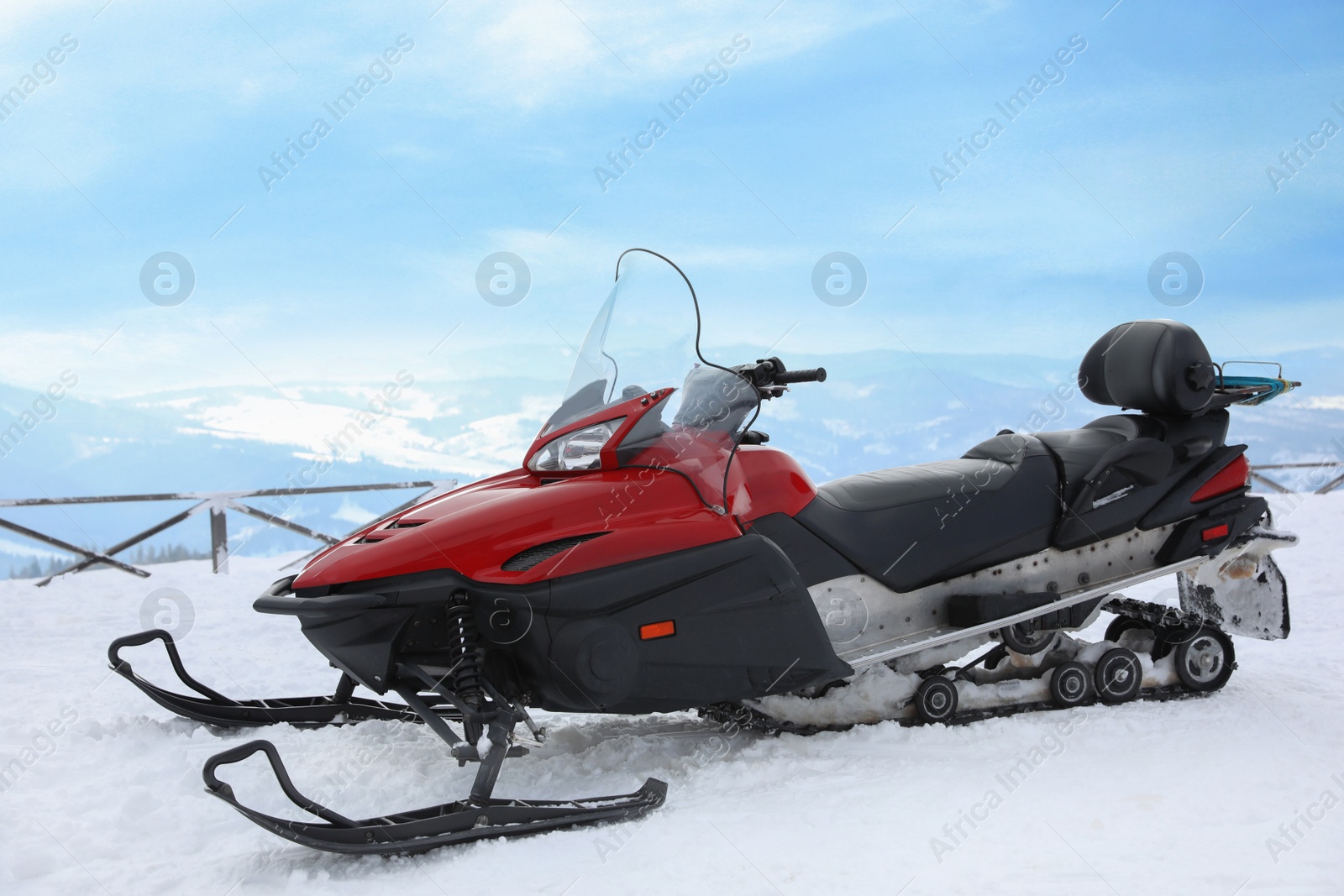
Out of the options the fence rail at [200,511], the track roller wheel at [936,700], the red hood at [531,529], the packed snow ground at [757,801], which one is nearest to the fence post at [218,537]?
the fence rail at [200,511]

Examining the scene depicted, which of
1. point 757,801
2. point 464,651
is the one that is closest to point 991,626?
point 757,801

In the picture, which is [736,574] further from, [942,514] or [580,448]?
[942,514]

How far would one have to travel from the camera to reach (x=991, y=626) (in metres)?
3.70

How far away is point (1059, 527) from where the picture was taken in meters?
3.97

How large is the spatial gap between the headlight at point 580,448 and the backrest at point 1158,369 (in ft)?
8.13

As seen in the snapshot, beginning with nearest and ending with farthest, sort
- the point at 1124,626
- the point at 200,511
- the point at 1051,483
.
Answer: the point at 1051,483, the point at 1124,626, the point at 200,511

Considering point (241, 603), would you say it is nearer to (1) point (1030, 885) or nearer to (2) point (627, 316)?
(2) point (627, 316)

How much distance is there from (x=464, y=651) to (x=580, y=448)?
Result: 29.5 inches

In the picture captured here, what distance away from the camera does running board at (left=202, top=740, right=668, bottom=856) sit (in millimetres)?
2445

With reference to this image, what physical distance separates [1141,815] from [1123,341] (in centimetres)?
223

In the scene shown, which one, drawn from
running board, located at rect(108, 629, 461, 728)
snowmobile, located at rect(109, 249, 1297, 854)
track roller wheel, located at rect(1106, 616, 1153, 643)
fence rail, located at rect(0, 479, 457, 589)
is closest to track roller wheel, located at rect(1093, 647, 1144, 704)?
snowmobile, located at rect(109, 249, 1297, 854)

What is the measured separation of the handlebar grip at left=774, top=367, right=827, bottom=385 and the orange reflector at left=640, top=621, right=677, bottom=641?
906mm

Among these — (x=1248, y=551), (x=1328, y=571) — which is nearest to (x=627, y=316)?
(x=1248, y=551)

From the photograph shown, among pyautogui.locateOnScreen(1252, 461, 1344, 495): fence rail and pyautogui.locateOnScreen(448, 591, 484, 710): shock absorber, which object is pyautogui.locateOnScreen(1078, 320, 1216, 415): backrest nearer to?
pyautogui.locateOnScreen(448, 591, 484, 710): shock absorber
